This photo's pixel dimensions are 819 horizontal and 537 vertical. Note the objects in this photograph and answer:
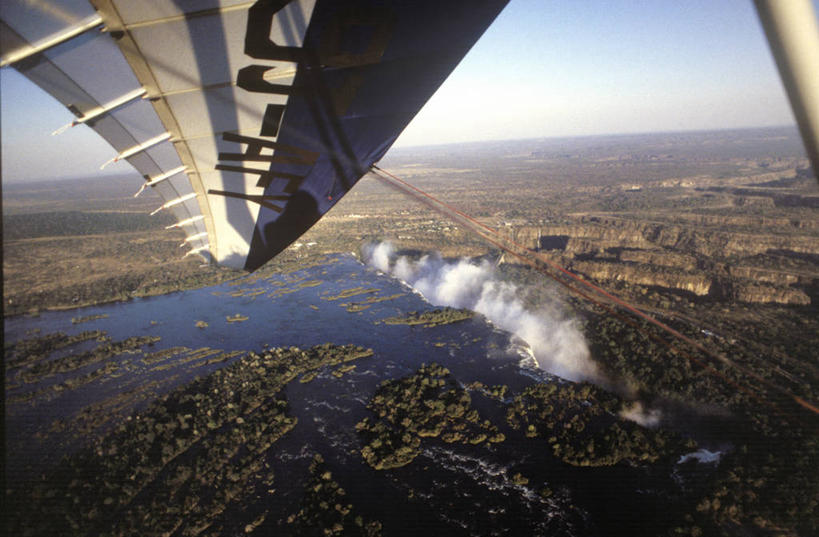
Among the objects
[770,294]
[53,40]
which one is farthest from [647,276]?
[53,40]

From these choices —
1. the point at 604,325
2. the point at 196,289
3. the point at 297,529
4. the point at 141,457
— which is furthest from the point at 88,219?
the point at 604,325

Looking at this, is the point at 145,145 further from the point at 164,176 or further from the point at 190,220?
the point at 190,220

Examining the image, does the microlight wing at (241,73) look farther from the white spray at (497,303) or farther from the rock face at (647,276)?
the rock face at (647,276)

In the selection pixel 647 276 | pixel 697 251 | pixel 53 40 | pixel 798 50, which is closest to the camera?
pixel 798 50

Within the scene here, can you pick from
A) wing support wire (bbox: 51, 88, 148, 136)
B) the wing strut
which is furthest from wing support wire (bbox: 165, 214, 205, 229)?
the wing strut

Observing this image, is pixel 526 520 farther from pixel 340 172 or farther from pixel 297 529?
pixel 340 172

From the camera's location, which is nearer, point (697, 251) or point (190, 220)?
point (190, 220)

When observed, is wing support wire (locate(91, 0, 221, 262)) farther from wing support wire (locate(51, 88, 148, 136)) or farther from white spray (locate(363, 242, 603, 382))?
white spray (locate(363, 242, 603, 382))
